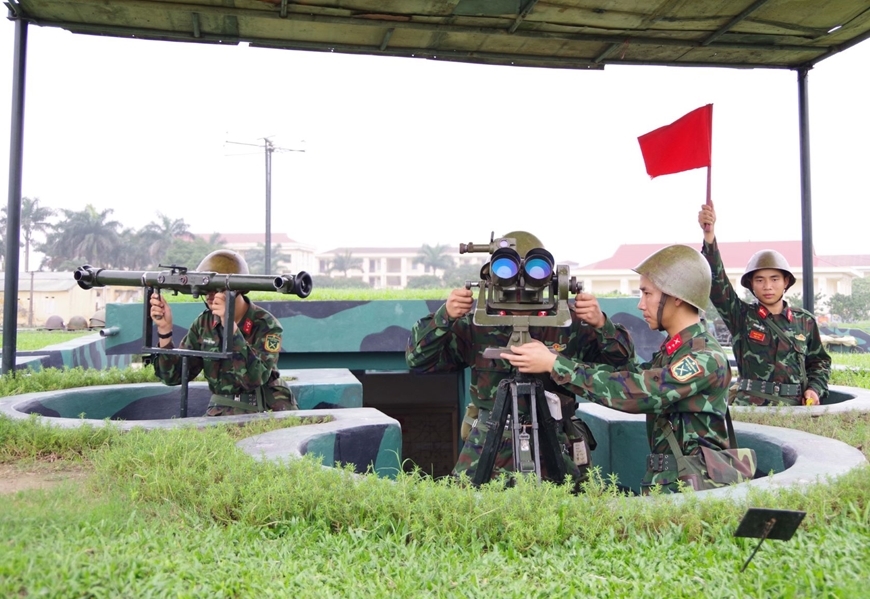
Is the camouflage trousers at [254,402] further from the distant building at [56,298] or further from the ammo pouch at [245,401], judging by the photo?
the distant building at [56,298]

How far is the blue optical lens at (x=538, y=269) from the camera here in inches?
131

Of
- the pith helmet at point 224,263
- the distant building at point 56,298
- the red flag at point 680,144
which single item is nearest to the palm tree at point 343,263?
the distant building at point 56,298

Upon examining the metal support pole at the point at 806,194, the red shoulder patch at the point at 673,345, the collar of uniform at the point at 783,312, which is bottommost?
the red shoulder patch at the point at 673,345

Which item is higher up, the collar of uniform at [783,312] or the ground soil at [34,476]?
the collar of uniform at [783,312]

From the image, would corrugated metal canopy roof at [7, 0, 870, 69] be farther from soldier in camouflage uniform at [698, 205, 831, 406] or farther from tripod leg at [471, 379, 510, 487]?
tripod leg at [471, 379, 510, 487]

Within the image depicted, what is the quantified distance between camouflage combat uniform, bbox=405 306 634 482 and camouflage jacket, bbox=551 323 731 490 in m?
0.54

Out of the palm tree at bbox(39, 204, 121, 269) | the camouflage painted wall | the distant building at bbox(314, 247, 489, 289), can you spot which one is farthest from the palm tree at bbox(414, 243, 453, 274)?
the camouflage painted wall

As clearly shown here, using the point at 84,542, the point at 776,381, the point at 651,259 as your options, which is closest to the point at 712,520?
the point at 651,259

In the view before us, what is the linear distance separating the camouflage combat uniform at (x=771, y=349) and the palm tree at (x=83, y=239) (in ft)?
162

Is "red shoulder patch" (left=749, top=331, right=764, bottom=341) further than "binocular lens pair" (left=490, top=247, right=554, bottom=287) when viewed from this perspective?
Yes

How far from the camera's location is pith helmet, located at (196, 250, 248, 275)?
5275mm

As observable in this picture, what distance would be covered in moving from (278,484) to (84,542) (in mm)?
696

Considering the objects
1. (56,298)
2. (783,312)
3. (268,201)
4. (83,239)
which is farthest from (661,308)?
(83,239)

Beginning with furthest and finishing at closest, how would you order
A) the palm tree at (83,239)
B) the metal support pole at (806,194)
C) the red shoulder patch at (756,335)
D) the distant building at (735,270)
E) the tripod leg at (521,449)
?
the palm tree at (83,239) → the distant building at (735,270) → the metal support pole at (806,194) → the red shoulder patch at (756,335) → the tripod leg at (521,449)
